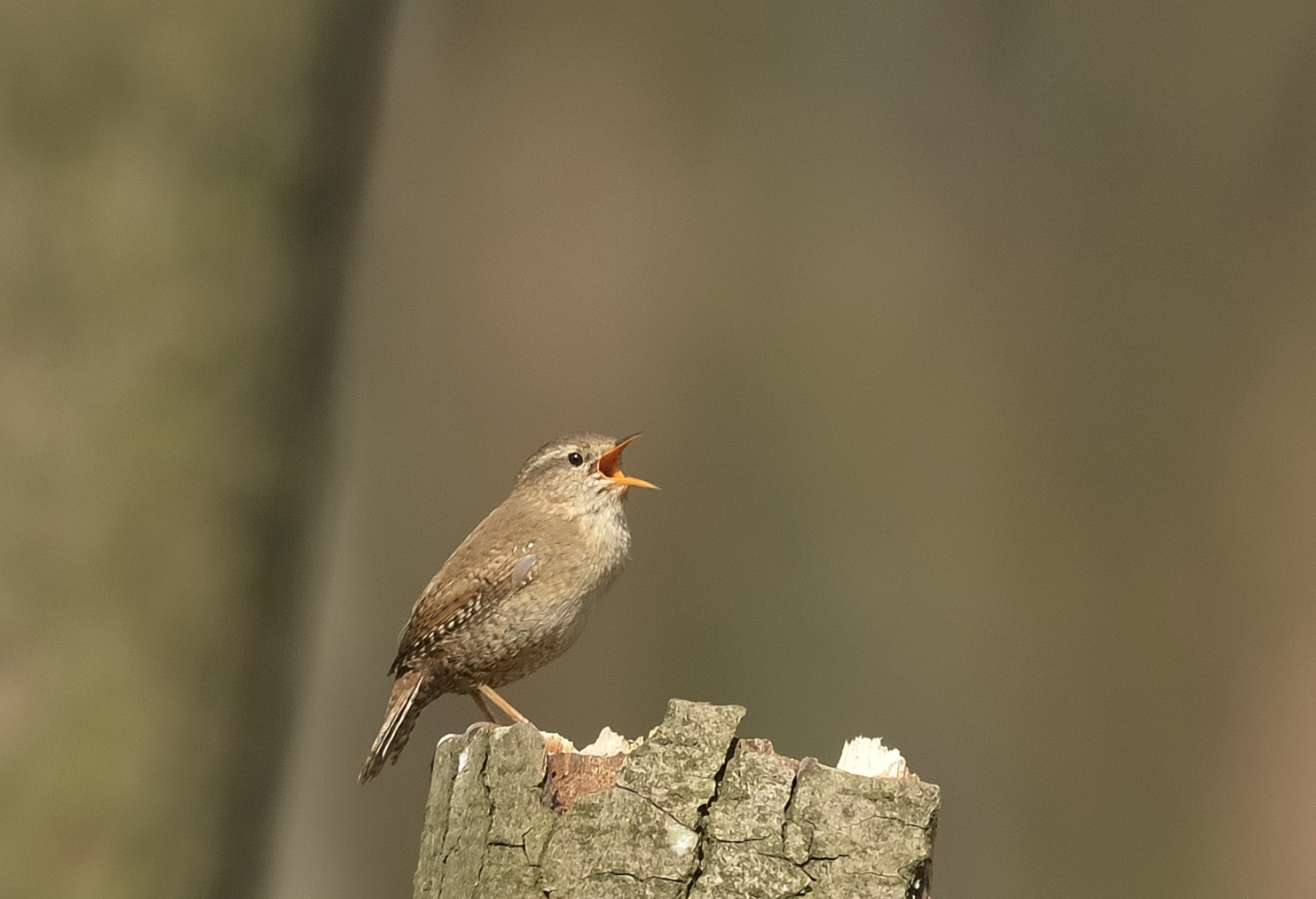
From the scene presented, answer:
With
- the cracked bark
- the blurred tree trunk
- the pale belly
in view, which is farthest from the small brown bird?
the cracked bark

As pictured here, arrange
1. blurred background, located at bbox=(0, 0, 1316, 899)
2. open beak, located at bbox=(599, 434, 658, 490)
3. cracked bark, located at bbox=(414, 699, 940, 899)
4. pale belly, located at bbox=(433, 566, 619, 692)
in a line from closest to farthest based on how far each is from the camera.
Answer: cracked bark, located at bbox=(414, 699, 940, 899) < pale belly, located at bbox=(433, 566, 619, 692) < open beak, located at bbox=(599, 434, 658, 490) < blurred background, located at bbox=(0, 0, 1316, 899)

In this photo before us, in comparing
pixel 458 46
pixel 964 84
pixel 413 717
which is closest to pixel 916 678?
pixel 413 717

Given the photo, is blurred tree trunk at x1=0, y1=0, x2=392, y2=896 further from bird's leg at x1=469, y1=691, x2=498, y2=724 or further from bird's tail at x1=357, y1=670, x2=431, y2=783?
bird's leg at x1=469, y1=691, x2=498, y2=724

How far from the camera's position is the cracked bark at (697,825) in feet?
5.61

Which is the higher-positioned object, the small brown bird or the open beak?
the open beak

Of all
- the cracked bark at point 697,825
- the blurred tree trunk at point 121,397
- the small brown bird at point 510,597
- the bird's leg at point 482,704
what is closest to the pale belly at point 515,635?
the small brown bird at point 510,597

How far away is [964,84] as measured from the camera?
3.79m

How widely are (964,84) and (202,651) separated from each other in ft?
9.07

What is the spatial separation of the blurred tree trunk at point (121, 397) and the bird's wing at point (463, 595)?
0.44 metres

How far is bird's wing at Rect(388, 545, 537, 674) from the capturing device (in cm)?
275

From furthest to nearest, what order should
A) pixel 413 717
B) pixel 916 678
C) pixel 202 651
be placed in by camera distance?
pixel 916 678 → pixel 413 717 → pixel 202 651

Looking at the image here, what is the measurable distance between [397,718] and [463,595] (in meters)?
0.36

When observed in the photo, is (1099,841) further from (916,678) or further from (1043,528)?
(1043,528)

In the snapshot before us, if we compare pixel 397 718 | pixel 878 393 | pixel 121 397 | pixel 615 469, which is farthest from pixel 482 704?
Answer: pixel 878 393
